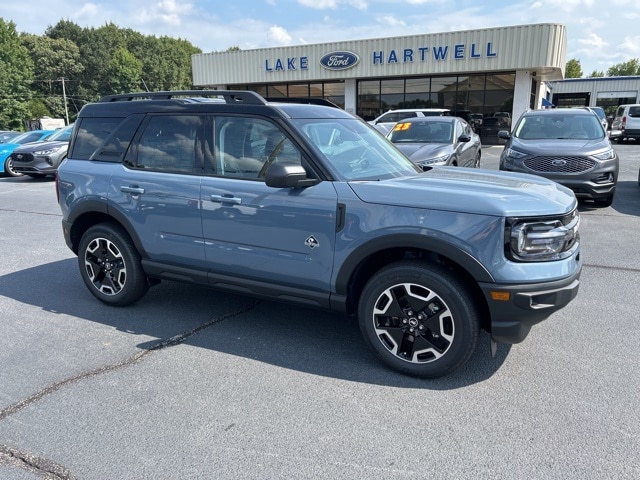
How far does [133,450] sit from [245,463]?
0.62m

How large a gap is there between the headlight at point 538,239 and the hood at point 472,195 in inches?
2.5

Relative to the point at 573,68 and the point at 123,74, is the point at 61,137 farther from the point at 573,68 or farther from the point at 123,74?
the point at 573,68

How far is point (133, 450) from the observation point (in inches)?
103

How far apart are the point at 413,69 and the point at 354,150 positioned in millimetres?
23215

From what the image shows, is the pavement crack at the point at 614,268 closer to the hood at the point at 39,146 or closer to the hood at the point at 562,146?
the hood at the point at 562,146

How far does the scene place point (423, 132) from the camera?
1036 cm

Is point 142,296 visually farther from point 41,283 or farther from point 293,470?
point 293,470

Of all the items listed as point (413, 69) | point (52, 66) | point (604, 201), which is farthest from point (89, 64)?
point (604, 201)

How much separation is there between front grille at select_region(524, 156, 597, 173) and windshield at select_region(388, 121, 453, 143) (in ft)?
6.54

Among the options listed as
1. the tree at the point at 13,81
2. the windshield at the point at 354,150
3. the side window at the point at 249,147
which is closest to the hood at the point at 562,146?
the windshield at the point at 354,150

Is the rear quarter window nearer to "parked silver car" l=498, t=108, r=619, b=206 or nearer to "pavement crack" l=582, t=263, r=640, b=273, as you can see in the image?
"pavement crack" l=582, t=263, r=640, b=273

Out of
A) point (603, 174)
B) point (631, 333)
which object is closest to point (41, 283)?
point (631, 333)

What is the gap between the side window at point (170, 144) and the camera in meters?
4.07

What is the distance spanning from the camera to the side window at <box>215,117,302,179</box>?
3.68 m
